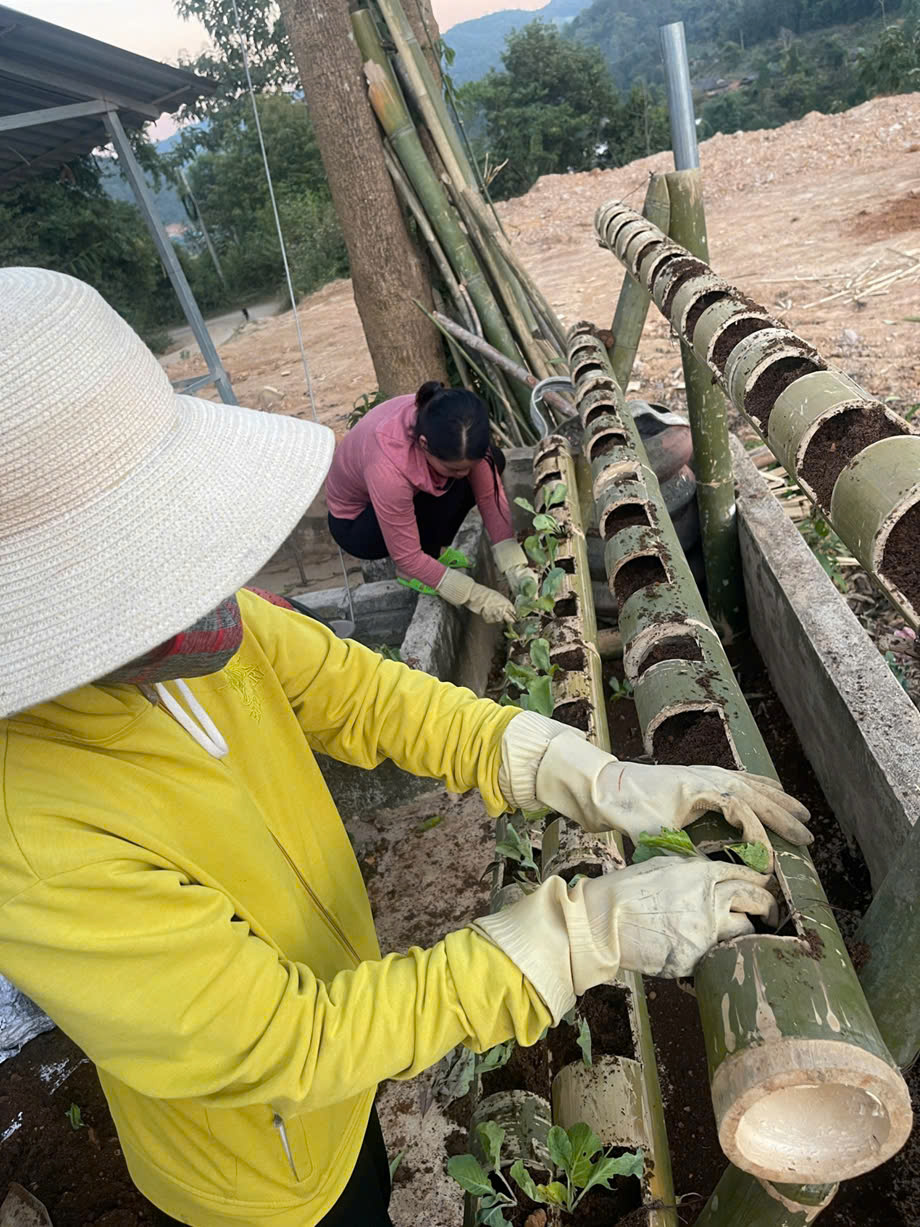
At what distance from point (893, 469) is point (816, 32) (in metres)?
53.9

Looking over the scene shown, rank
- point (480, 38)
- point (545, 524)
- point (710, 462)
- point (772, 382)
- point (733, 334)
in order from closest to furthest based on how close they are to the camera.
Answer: point (772, 382) → point (733, 334) → point (545, 524) → point (710, 462) → point (480, 38)

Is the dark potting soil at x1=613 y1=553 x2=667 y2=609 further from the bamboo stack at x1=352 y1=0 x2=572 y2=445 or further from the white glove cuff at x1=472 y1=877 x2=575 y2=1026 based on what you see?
the bamboo stack at x1=352 y1=0 x2=572 y2=445

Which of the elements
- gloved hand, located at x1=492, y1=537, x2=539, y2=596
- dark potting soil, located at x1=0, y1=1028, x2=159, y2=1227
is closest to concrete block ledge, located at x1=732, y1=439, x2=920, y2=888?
gloved hand, located at x1=492, y1=537, x2=539, y2=596

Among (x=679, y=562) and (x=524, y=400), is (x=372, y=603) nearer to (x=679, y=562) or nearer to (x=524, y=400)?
(x=524, y=400)

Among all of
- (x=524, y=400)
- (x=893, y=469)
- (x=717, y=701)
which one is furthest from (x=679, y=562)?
(x=524, y=400)

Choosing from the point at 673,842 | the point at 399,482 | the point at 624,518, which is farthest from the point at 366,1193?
the point at 399,482

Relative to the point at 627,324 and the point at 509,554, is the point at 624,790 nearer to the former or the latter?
the point at 509,554

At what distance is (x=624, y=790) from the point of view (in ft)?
4.42

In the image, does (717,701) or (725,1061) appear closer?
(725,1061)

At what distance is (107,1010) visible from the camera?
94 cm

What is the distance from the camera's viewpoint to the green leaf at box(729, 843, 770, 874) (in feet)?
3.62

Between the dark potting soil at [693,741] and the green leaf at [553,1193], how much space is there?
676 mm

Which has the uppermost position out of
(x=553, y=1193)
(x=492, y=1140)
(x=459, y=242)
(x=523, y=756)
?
(x=459, y=242)

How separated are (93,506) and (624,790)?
91 cm
